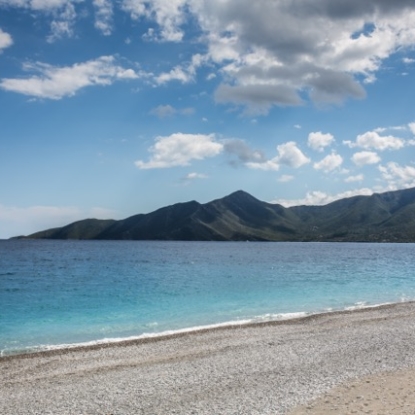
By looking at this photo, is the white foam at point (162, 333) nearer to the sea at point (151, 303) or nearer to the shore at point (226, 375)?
the sea at point (151, 303)

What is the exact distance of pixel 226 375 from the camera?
61.9 feet

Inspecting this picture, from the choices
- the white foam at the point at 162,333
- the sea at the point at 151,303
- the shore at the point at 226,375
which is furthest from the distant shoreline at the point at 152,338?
the sea at the point at 151,303

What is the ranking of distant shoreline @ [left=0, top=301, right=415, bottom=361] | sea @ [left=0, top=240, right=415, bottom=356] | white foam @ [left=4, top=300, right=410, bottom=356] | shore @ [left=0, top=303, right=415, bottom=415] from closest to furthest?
1. shore @ [left=0, top=303, right=415, bottom=415]
2. distant shoreline @ [left=0, top=301, right=415, bottom=361]
3. white foam @ [left=4, top=300, right=410, bottom=356]
4. sea @ [left=0, top=240, right=415, bottom=356]

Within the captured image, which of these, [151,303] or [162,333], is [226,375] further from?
[151,303]

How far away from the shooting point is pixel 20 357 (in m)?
24.2

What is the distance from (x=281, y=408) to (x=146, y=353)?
11341 millimetres

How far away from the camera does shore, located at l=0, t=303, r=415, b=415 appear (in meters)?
15.3

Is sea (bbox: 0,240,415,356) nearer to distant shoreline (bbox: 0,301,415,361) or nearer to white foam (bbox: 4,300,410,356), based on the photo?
white foam (bbox: 4,300,410,356)

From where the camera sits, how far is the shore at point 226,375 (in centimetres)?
1527

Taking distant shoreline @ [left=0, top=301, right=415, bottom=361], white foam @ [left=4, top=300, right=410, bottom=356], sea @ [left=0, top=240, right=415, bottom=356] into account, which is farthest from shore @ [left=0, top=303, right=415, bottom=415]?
sea @ [left=0, top=240, right=415, bottom=356]

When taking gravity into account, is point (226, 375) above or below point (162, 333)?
above

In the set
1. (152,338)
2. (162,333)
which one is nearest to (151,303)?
(162,333)

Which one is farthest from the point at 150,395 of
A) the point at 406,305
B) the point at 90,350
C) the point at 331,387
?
the point at 406,305

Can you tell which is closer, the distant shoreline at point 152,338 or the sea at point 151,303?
the distant shoreline at point 152,338
